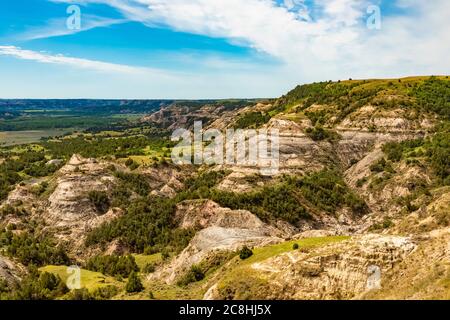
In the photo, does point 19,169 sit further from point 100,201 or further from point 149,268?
point 149,268

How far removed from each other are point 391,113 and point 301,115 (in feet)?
86.0

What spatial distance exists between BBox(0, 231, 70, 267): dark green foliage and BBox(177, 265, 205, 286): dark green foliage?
33.3 metres

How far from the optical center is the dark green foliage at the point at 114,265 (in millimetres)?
64062

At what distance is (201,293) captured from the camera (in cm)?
4250

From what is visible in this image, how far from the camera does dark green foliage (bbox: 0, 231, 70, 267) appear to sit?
73.6m

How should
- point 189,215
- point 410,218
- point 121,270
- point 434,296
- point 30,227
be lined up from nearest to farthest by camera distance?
point 434,296
point 410,218
point 121,270
point 189,215
point 30,227

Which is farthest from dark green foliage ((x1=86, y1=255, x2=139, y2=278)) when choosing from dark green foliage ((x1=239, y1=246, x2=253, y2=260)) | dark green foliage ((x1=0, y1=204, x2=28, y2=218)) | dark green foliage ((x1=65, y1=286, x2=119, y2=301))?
dark green foliage ((x1=0, y1=204, x2=28, y2=218))

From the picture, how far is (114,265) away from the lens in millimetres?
66000

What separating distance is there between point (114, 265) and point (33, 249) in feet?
61.4

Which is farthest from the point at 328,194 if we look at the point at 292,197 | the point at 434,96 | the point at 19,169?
the point at 19,169

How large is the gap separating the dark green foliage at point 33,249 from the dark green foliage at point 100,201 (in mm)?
14890

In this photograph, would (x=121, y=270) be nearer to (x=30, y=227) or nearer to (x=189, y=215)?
(x=189, y=215)

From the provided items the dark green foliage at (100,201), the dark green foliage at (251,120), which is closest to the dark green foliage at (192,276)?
the dark green foliage at (100,201)
